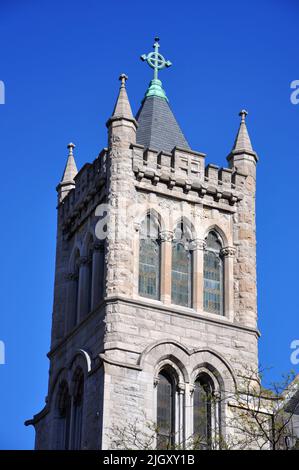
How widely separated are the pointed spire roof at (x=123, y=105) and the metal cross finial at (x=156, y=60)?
11.4 ft

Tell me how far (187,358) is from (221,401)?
4.90 ft

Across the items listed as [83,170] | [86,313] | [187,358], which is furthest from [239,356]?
[83,170]

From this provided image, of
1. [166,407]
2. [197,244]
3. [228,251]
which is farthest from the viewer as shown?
[228,251]

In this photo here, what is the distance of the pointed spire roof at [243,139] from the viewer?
1955 inches

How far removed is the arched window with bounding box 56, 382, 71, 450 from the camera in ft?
150

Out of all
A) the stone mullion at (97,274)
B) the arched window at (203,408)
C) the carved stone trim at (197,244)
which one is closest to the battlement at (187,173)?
the carved stone trim at (197,244)

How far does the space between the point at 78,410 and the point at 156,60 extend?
12463 mm

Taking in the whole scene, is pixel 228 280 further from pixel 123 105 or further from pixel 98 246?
pixel 123 105

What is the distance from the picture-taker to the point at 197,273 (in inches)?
1836

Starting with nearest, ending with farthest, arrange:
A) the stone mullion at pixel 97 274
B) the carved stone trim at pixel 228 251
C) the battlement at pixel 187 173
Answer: the stone mullion at pixel 97 274 → the battlement at pixel 187 173 → the carved stone trim at pixel 228 251

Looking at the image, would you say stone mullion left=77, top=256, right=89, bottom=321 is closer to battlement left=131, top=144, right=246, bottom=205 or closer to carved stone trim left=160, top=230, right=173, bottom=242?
carved stone trim left=160, top=230, right=173, bottom=242

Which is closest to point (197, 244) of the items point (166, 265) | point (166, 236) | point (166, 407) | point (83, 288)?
point (166, 236)

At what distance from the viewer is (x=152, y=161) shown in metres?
47.3

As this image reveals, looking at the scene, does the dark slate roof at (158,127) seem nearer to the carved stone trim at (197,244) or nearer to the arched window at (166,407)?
the carved stone trim at (197,244)
